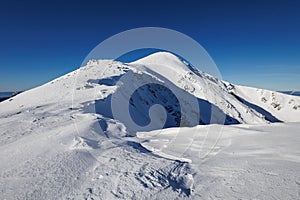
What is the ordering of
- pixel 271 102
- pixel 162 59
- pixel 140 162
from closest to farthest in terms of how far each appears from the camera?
1. pixel 140 162
2. pixel 162 59
3. pixel 271 102

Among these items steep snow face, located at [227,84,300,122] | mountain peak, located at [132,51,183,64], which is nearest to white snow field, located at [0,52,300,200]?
mountain peak, located at [132,51,183,64]

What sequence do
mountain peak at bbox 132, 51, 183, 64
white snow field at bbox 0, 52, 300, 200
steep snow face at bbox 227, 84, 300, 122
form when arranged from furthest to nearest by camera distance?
steep snow face at bbox 227, 84, 300, 122 < mountain peak at bbox 132, 51, 183, 64 < white snow field at bbox 0, 52, 300, 200

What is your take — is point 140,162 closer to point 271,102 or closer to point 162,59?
point 162,59

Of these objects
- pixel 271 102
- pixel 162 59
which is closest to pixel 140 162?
pixel 162 59

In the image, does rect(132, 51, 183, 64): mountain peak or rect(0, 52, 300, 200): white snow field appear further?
rect(132, 51, 183, 64): mountain peak

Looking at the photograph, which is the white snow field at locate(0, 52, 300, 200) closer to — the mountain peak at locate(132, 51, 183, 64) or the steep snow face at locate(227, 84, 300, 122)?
the mountain peak at locate(132, 51, 183, 64)

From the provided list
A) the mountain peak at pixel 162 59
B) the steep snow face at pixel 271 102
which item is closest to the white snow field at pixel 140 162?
the mountain peak at pixel 162 59

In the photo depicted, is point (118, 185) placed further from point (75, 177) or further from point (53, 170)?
point (53, 170)

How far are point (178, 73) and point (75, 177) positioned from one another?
63.6 meters

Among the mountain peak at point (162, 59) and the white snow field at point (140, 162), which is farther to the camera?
the mountain peak at point (162, 59)

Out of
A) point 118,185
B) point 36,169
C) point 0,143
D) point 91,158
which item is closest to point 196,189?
point 118,185

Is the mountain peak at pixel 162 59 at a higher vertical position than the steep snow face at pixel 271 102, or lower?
higher

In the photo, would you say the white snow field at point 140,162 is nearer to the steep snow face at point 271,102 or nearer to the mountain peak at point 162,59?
the mountain peak at point 162,59

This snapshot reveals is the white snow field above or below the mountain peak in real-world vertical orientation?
below
